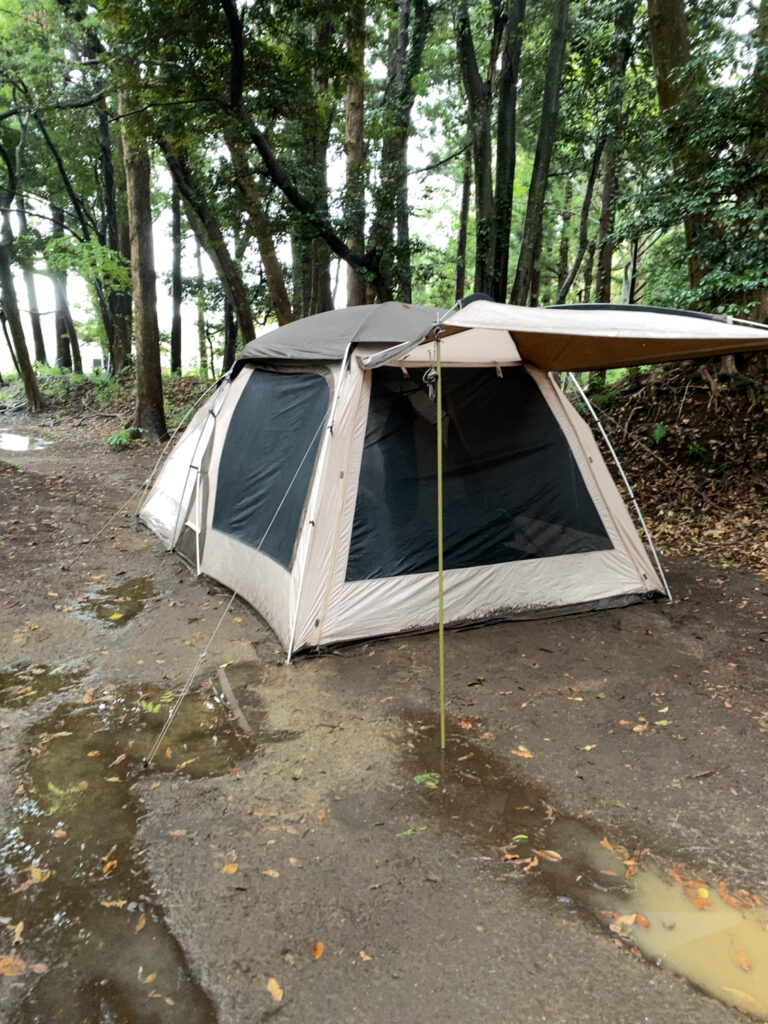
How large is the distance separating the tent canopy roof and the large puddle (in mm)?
2214

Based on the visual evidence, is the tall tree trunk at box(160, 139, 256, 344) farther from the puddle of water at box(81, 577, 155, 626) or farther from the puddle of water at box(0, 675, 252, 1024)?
the puddle of water at box(0, 675, 252, 1024)

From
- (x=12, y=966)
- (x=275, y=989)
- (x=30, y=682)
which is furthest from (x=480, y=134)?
(x=12, y=966)

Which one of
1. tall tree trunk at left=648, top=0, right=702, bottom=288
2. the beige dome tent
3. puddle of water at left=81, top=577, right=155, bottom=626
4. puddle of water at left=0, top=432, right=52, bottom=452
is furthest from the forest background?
puddle of water at left=81, top=577, right=155, bottom=626

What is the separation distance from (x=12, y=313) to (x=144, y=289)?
672cm

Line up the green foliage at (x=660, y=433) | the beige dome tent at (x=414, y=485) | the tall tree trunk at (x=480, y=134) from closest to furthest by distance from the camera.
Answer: the beige dome tent at (x=414, y=485), the green foliage at (x=660, y=433), the tall tree trunk at (x=480, y=134)

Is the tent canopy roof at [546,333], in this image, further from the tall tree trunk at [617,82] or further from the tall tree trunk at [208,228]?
the tall tree trunk at [208,228]

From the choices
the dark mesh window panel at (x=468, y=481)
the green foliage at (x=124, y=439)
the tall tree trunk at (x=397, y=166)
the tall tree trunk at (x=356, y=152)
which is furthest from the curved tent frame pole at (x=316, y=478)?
the green foliage at (x=124, y=439)

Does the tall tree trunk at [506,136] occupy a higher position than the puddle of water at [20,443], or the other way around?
the tall tree trunk at [506,136]

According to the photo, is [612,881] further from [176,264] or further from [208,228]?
[176,264]

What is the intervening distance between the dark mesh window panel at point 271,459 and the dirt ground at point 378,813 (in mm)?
708

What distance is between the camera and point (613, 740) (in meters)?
3.30

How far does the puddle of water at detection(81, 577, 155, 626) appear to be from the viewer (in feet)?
16.1

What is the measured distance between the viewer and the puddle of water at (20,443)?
12.6 metres

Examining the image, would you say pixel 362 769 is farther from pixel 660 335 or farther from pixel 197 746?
pixel 660 335
